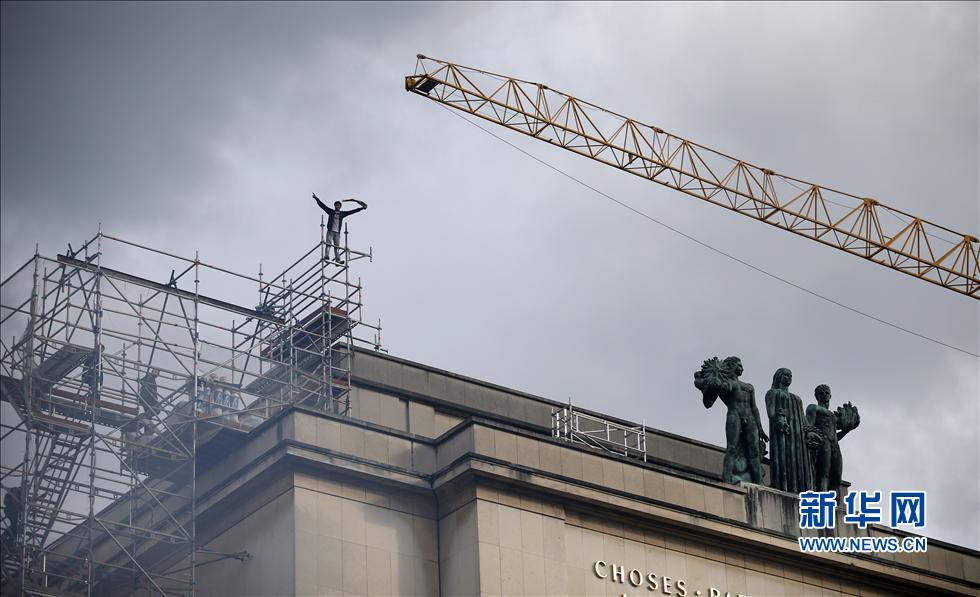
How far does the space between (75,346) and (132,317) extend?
2903 mm

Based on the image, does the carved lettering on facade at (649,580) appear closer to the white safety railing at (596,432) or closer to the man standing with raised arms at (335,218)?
the white safety railing at (596,432)

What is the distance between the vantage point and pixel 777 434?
66.2 metres

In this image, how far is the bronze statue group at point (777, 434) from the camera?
65125mm

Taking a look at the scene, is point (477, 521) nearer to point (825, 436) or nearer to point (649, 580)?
point (649, 580)

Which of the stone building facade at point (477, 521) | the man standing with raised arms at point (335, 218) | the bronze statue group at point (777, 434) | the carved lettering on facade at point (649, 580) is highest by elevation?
the man standing with raised arms at point (335, 218)

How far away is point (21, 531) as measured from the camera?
2258 inches

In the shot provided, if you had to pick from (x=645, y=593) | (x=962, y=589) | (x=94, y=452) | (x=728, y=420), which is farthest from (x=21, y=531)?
(x=962, y=589)

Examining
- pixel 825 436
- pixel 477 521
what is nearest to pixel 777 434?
pixel 825 436

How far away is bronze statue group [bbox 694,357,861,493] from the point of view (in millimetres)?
65125

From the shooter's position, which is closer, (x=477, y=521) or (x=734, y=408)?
(x=477, y=521)

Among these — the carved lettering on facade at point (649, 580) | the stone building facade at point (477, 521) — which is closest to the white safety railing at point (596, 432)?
the stone building facade at point (477, 521)

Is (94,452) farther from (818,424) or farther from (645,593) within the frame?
(818,424)

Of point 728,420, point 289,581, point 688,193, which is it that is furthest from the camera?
point 688,193

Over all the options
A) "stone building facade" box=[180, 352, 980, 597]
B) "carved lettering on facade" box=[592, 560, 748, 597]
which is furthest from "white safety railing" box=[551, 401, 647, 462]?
"carved lettering on facade" box=[592, 560, 748, 597]
